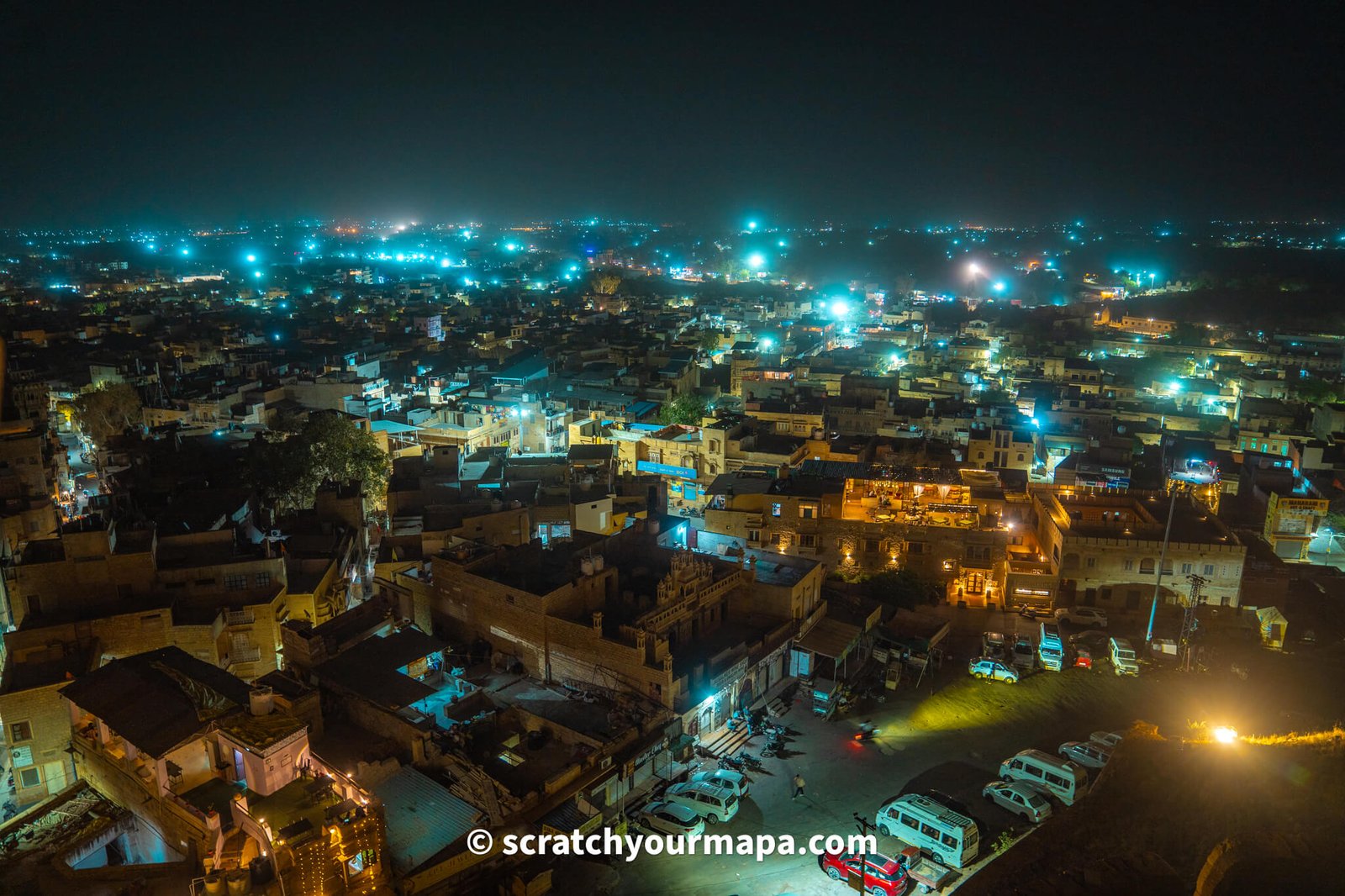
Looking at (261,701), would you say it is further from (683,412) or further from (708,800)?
(683,412)

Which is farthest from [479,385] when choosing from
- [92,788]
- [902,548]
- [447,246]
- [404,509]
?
[447,246]

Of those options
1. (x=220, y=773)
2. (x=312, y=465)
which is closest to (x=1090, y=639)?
(x=220, y=773)

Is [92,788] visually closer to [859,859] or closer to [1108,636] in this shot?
[859,859]

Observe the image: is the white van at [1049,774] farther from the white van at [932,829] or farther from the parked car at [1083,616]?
the parked car at [1083,616]

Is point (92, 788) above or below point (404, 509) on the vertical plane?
below

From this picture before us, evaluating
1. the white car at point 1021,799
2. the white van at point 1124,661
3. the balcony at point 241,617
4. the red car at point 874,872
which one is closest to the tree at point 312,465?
the balcony at point 241,617
